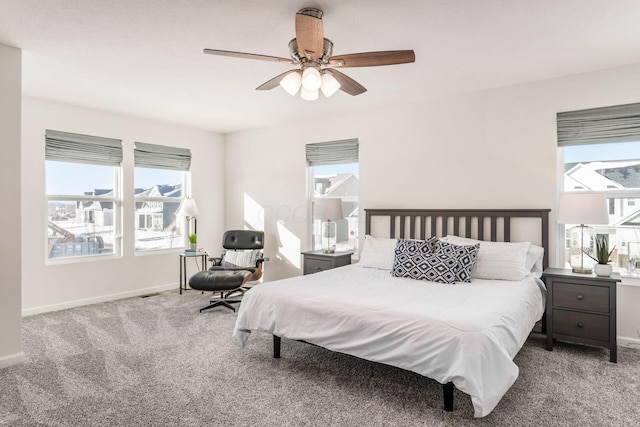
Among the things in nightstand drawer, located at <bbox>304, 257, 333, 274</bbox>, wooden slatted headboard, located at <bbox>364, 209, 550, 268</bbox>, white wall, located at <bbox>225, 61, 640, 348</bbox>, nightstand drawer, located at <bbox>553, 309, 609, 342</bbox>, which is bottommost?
nightstand drawer, located at <bbox>553, 309, 609, 342</bbox>

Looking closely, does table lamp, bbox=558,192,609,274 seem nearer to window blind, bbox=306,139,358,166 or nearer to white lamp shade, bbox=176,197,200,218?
window blind, bbox=306,139,358,166

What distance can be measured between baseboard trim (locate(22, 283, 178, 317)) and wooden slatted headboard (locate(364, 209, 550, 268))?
10.2 ft

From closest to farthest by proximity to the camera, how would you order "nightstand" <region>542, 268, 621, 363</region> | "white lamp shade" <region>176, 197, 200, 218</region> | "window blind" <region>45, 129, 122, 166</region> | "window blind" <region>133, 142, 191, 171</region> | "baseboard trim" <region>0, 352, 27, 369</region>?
"baseboard trim" <region>0, 352, 27, 369</region> → "nightstand" <region>542, 268, 621, 363</region> → "window blind" <region>45, 129, 122, 166</region> → "window blind" <region>133, 142, 191, 171</region> → "white lamp shade" <region>176, 197, 200, 218</region>

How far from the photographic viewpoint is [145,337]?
11.8 feet

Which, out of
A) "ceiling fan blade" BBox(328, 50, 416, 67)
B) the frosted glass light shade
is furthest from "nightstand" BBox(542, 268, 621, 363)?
"ceiling fan blade" BBox(328, 50, 416, 67)

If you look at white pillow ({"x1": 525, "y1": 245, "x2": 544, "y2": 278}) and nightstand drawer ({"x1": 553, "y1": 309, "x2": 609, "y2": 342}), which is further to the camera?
white pillow ({"x1": 525, "y1": 245, "x2": 544, "y2": 278})

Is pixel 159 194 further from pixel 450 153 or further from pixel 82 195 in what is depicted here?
pixel 450 153

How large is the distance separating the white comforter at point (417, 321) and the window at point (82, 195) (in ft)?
9.40

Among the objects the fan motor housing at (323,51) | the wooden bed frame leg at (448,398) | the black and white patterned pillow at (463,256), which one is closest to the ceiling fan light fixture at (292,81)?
the fan motor housing at (323,51)

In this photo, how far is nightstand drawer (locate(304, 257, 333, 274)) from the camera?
4.49m

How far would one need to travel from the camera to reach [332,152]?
16.8ft

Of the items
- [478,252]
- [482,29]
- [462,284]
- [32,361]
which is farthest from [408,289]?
[32,361]

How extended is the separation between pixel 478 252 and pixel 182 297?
376 centimetres

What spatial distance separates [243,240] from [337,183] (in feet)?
5.03
